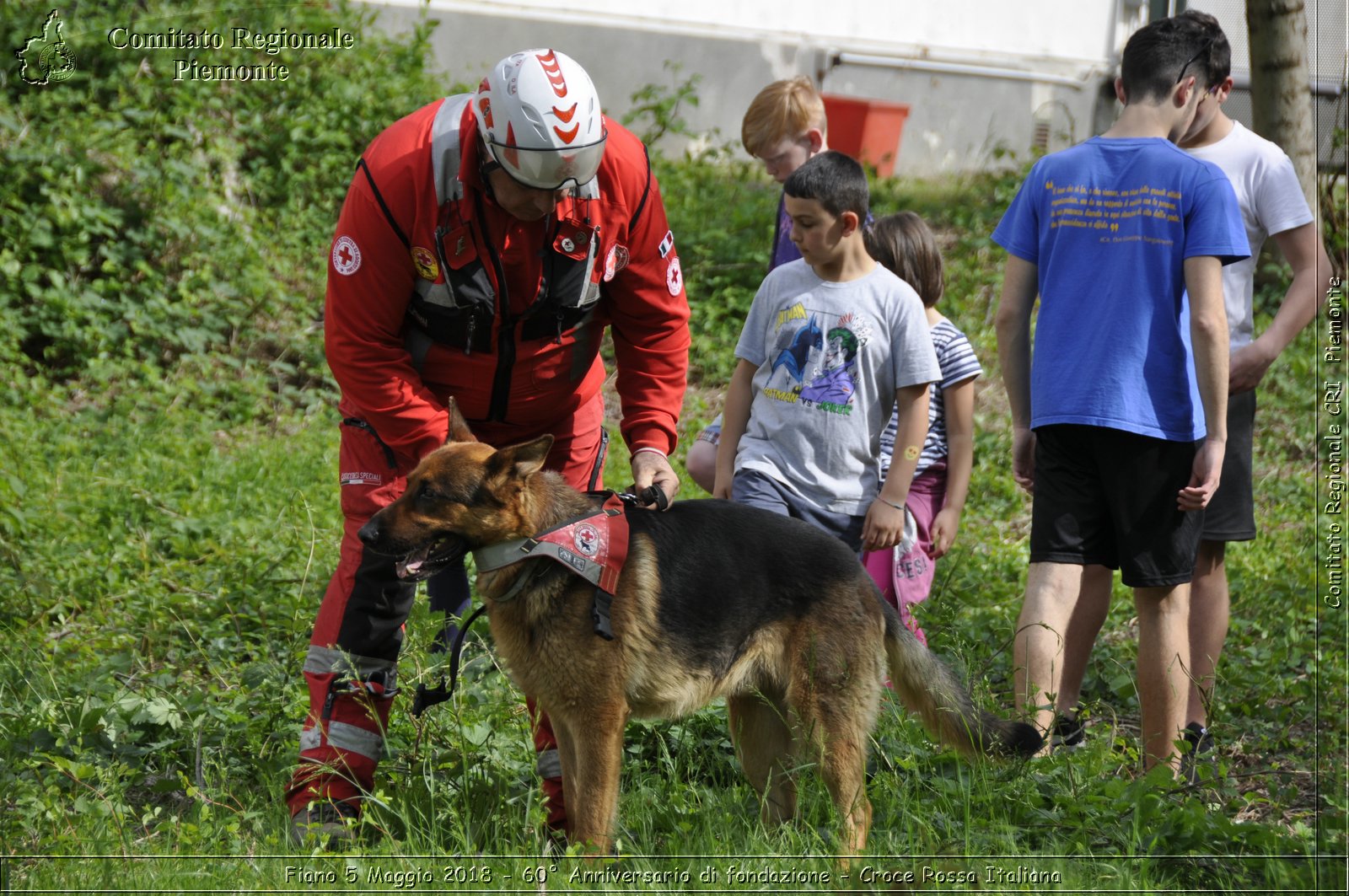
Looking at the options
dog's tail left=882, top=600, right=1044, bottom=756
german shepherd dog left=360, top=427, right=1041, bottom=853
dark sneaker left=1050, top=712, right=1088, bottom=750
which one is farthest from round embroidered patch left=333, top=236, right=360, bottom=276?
dark sneaker left=1050, top=712, right=1088, bottom=750

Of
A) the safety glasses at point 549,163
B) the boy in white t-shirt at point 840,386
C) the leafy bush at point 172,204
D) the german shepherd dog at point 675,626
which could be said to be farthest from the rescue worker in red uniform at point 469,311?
the leafy bush at point 172,204

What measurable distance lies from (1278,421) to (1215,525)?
16.9 ft

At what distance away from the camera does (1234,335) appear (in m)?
4.53

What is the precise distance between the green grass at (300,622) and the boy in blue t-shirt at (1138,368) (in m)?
0.47

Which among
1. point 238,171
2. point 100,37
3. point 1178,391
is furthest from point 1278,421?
point 100,37

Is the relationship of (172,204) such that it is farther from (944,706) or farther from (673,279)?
(944,706)

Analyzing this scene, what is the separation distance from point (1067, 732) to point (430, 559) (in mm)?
2497

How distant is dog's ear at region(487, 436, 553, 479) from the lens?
3.39 meters

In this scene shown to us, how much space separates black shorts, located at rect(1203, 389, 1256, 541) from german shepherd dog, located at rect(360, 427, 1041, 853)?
145cm

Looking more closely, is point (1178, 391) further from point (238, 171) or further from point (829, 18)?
point (829, 18)

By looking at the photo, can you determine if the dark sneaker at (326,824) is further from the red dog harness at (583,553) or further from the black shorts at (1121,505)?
the black shorts at (1121,505)

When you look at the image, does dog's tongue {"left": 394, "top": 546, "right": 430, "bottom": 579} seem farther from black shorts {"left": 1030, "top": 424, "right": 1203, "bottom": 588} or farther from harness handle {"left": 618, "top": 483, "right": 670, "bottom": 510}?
black shorts {"left": 1030, "top": 424, "right": 1203, "bottom": 588}

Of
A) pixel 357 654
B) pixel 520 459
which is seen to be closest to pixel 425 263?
pixel 520 459

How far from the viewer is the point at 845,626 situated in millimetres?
3613
